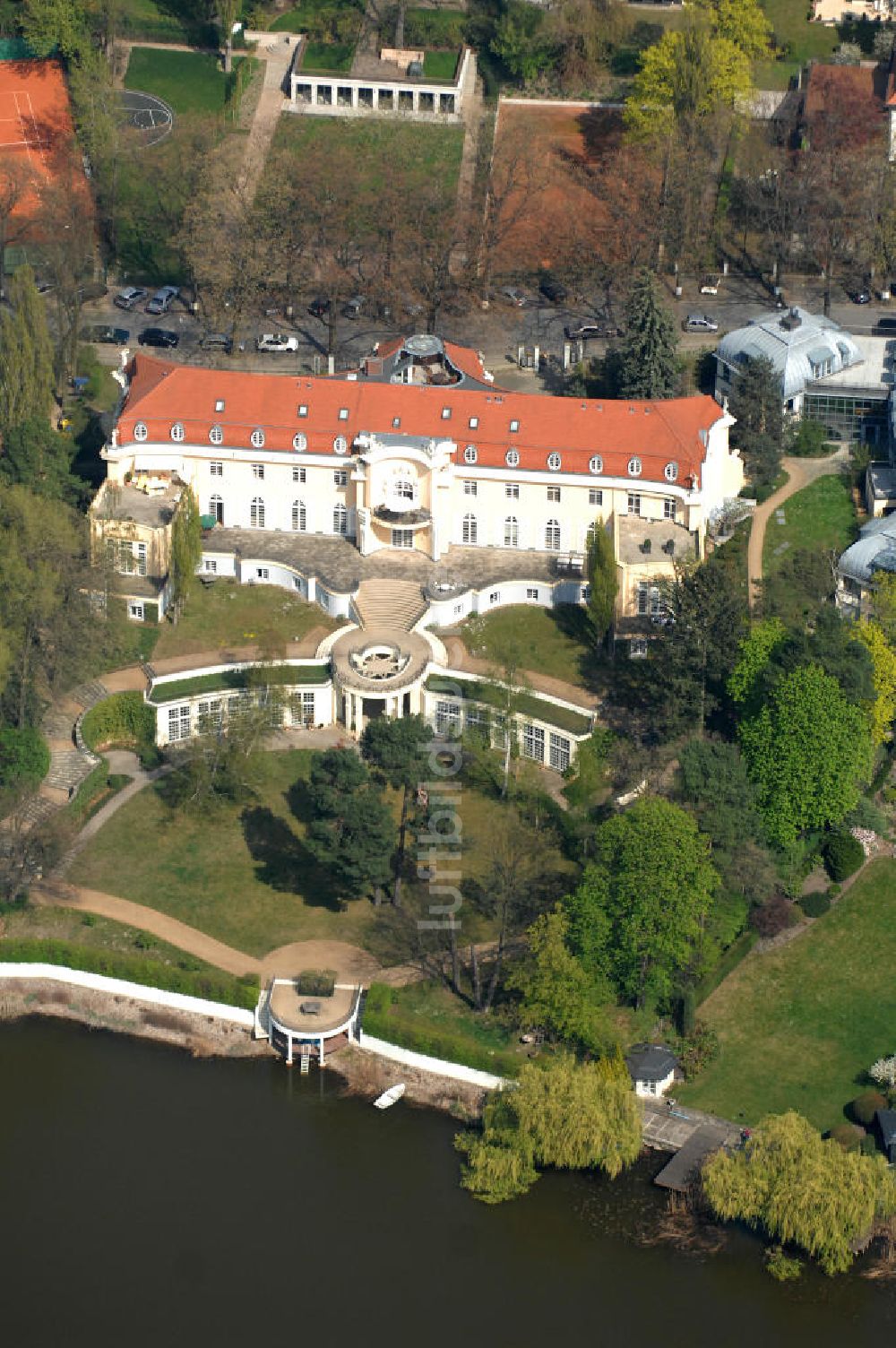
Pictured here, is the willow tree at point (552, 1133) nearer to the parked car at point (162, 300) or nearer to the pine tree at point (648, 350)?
the pine tree at point (648, 350)

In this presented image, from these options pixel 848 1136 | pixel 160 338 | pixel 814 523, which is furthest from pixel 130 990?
pixel 160 338

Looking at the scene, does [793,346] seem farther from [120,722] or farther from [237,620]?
[120,722]

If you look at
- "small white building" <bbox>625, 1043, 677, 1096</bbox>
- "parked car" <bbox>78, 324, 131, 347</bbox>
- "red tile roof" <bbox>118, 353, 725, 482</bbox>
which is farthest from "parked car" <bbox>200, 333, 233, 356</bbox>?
"small white building" <bbox>625, 1043, 677, 1096</bbox>

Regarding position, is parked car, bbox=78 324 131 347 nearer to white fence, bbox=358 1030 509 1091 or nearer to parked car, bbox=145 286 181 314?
parked car, bbox=145 286 181 314

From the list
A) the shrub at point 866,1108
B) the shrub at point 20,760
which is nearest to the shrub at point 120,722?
the shrub at point 20,760

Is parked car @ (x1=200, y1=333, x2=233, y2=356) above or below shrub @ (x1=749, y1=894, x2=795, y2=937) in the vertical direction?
above

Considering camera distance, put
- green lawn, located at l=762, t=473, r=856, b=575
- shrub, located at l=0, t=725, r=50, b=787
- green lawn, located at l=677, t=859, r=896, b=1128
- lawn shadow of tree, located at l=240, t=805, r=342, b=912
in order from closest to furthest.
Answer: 1. green lawn, located at l=677, t=859, r=896, b=1128
2. lawn shadow of tree, located at l=240, t=805, r=342, b=912
3. shrub, located at l=0, t=725, r=50, b=787
4. green lawn, located at l=762, t=473, r=856, b=575
